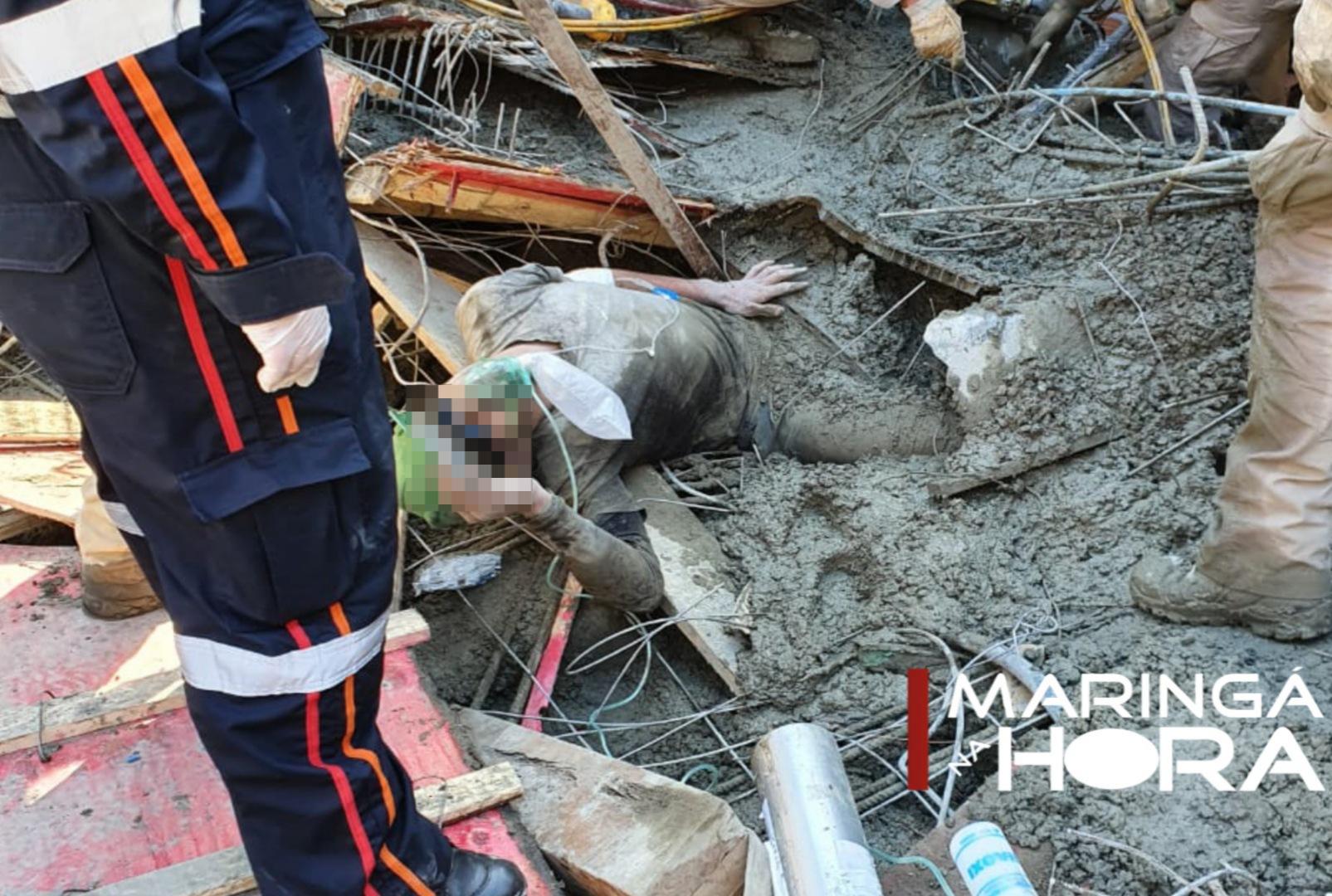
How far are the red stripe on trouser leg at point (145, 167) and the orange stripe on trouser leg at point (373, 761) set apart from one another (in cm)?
63

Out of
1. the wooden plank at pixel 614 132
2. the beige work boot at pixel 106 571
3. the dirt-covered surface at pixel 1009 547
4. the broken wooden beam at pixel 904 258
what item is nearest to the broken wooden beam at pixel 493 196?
the wooden plank at pixel 614 132

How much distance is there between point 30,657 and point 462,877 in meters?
1.32

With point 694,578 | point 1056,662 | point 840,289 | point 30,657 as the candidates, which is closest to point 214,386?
point 30,657

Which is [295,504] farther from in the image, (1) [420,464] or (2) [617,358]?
(2) [617,358]

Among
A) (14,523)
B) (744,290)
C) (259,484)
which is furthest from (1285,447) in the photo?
(14,523)

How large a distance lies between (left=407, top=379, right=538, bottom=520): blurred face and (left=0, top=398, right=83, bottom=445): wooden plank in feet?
5.31

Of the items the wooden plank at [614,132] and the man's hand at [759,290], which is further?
the man's hand at [759,290]

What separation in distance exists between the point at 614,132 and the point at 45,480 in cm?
214

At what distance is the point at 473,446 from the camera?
276 centimetres

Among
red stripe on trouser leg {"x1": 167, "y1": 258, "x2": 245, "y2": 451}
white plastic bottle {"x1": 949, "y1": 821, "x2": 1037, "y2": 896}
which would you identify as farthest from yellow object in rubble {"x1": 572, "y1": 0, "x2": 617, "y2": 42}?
white plastic bottle {"x1": 949, "y1": 821, "x2": 1037, "y2": 896}

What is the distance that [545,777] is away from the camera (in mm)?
2514

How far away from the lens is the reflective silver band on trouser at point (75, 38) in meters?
1.43

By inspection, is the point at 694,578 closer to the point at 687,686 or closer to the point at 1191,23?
the point at 687,686

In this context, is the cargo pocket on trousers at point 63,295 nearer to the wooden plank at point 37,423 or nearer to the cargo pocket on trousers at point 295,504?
the cargo pocket on trousers at point 295,504
